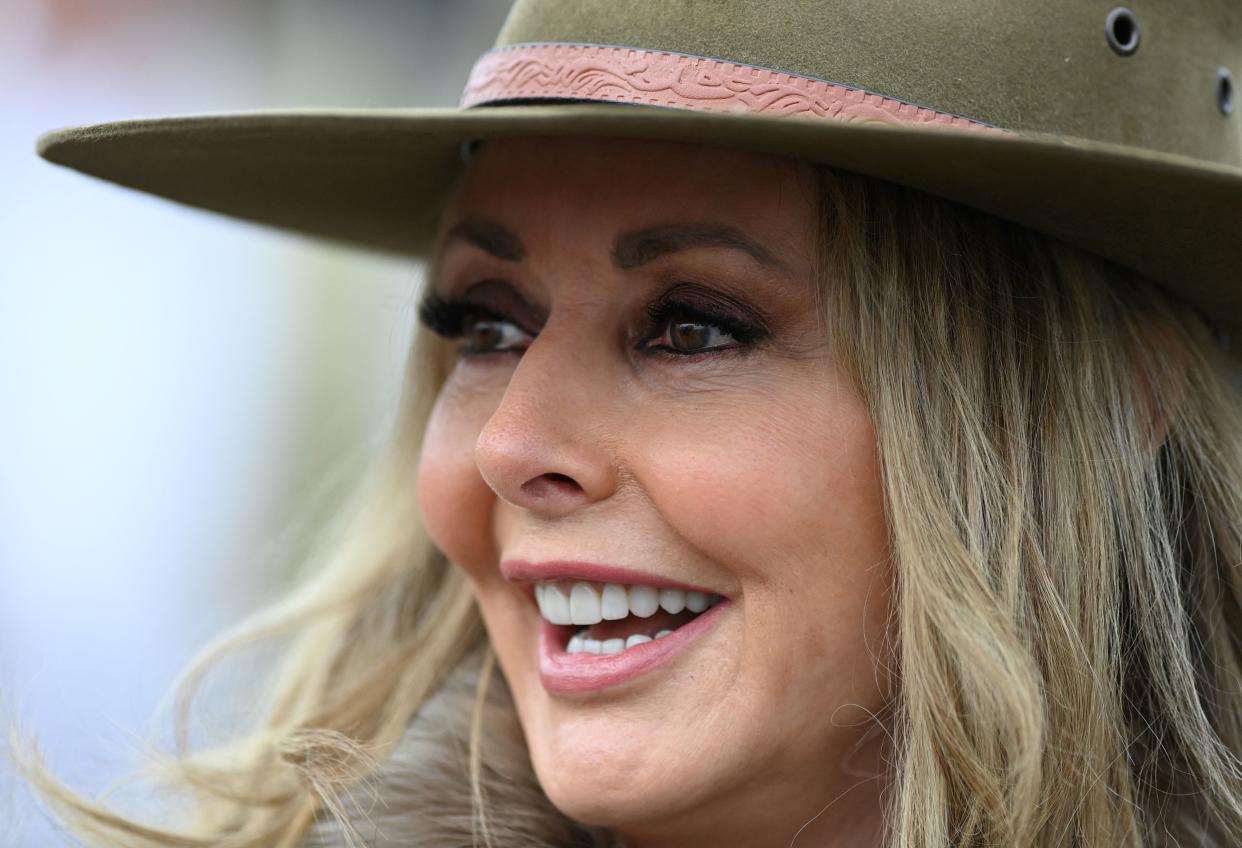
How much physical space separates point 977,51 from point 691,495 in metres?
0.62

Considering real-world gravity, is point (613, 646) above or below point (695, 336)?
below

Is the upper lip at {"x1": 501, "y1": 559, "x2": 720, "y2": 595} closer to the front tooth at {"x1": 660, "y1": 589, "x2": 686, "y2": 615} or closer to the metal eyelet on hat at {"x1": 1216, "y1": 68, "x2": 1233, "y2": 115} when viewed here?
the front tooth at {"x1": 660, "y1": 589, "x2": 686, "y2": 615}

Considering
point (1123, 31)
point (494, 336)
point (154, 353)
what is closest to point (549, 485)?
point (494, 336)

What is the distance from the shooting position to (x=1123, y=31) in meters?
1.65

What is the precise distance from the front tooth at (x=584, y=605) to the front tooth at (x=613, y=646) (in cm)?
3

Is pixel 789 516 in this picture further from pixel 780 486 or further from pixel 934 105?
pixel 934 105

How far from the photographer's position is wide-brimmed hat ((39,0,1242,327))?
4.77 feet

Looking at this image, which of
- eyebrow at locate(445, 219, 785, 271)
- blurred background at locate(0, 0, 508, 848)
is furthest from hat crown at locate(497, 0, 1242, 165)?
blurred background at locate(0, 0, 508, 848)

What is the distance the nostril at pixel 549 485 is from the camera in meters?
1.73

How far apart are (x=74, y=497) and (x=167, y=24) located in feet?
9.91

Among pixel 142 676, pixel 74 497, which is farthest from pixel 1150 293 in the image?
pixel 74 497

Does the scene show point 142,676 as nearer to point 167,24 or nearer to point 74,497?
point 74,497

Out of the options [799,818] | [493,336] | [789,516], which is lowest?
[799,818]

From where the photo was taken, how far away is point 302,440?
682 cm
